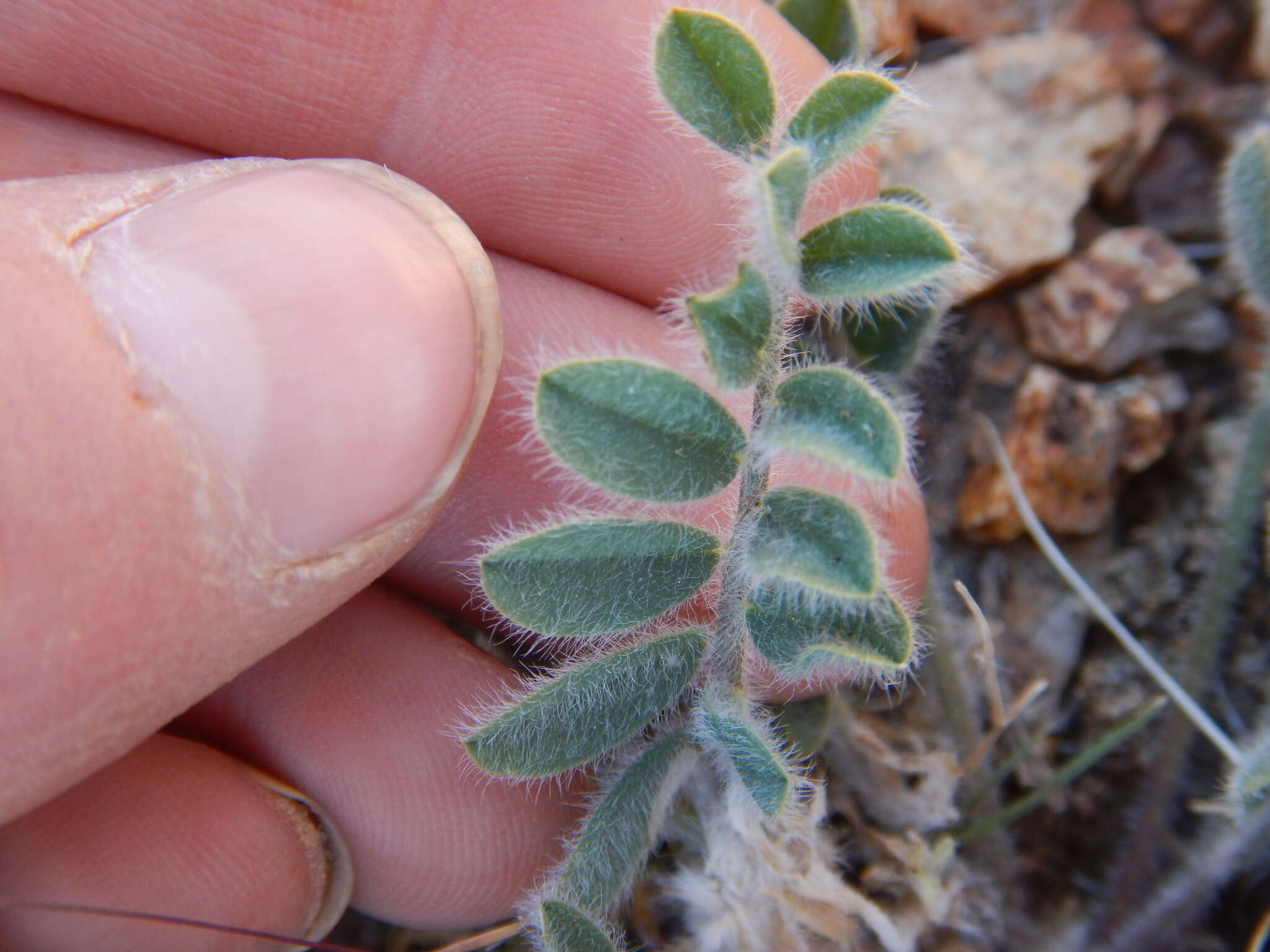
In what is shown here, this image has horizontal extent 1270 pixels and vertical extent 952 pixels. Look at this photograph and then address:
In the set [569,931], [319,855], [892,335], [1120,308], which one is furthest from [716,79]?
[319,855]

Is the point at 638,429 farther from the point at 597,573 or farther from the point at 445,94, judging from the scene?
the point at 445,94

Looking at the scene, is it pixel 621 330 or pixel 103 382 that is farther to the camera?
pixel 621 330

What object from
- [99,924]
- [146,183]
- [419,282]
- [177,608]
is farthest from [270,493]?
[99,924]

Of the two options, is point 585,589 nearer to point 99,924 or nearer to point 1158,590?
point 99,924

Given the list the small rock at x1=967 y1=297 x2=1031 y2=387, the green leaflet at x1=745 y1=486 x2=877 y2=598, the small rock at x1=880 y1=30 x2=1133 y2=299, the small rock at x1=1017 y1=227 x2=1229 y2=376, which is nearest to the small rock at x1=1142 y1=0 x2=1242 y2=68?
the small rock at x1=880 y1=30 x2=1133 y2=299

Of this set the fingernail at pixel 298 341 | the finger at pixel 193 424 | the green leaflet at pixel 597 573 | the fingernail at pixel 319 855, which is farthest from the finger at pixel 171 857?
the green leaflet at pixel 597 573

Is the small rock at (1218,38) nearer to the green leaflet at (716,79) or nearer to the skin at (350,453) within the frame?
the skin at (350,453)
